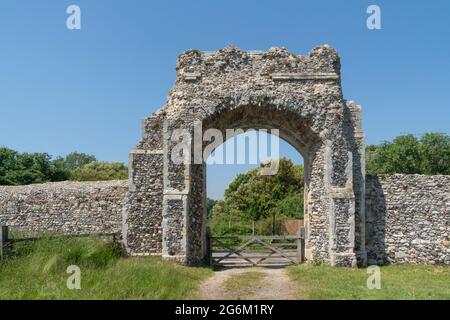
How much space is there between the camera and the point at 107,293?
26.3 feet

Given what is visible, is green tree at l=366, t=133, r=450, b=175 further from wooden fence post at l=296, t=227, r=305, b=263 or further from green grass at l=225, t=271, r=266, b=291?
green grass at l=225, t=271, r=266, b=291

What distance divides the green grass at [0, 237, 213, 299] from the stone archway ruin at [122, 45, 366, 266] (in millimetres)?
1535

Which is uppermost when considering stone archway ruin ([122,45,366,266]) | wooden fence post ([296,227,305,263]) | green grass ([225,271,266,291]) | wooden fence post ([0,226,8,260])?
stone archway ruin ([122,45,366,266])

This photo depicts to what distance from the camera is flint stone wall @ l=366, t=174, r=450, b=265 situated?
14.0 m

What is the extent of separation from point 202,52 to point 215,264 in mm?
7619

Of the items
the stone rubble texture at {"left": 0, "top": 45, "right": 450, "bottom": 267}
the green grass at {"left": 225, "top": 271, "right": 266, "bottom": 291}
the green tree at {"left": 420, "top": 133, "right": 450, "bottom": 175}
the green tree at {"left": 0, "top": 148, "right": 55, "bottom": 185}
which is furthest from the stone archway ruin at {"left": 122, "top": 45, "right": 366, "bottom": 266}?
the green tree at {"left": 0, "top": 148, "right": 55, "bottom": 185}

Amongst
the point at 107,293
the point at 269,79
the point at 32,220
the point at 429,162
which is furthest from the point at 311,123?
the point at 429,162

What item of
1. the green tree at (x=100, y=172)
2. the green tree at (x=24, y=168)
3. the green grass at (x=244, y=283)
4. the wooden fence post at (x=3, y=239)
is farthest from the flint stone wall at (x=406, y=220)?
the green tree at (x=100, y=172)

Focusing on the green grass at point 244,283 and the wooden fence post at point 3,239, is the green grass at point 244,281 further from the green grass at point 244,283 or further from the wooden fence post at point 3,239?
the wooden fence post at point 3,239

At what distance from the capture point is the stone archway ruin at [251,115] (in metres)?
13.1

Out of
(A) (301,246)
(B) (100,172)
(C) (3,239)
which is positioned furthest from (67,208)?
(B) (100,172)

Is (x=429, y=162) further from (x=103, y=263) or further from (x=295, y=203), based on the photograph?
(x=103, y=263)

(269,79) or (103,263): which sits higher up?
(269,79)

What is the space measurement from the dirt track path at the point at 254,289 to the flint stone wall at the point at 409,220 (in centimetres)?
399
